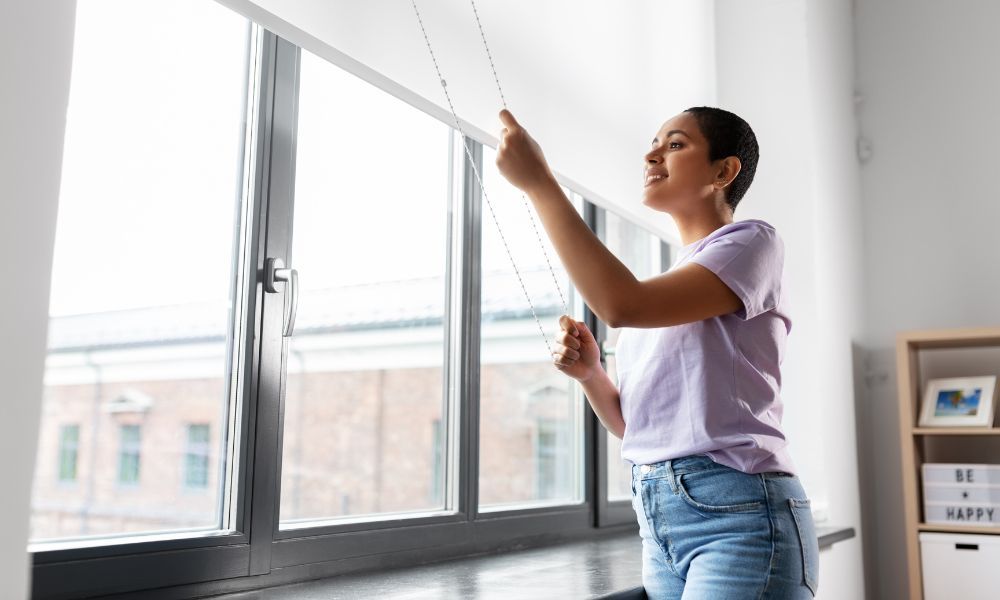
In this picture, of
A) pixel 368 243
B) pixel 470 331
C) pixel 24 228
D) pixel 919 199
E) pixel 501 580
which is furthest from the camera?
pixel 919 199

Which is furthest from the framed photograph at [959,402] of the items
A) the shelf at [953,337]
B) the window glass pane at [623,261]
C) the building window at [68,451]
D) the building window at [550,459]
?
the building window at [68,451]

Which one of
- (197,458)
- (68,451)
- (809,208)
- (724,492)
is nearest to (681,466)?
(724,492)

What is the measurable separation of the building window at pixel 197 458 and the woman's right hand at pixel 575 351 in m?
0.83

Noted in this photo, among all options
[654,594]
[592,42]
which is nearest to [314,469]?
[592,42]

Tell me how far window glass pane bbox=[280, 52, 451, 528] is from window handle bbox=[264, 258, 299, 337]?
13 cm

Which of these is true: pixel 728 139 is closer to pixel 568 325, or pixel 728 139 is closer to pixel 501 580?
pixel 568 325

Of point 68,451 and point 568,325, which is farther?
point 68,451

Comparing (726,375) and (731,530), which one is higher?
(726,375)

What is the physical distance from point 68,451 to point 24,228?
1195 millimetres

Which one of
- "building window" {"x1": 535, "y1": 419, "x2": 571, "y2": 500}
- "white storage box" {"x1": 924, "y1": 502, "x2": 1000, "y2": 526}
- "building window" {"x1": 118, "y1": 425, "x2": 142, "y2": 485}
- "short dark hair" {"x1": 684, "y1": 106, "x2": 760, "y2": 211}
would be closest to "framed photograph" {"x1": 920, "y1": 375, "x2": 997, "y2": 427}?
"white storage box" {"x1": 924, "y1": 502, "x2": 1000, "y2": 526}

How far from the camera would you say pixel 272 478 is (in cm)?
156

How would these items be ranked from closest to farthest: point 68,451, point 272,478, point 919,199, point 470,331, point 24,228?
point 24,228, point 272,478, point 68,451, point 470,331, point 919,199

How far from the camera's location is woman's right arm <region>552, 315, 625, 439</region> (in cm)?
133

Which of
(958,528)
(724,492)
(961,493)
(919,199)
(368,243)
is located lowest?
(958,528)
